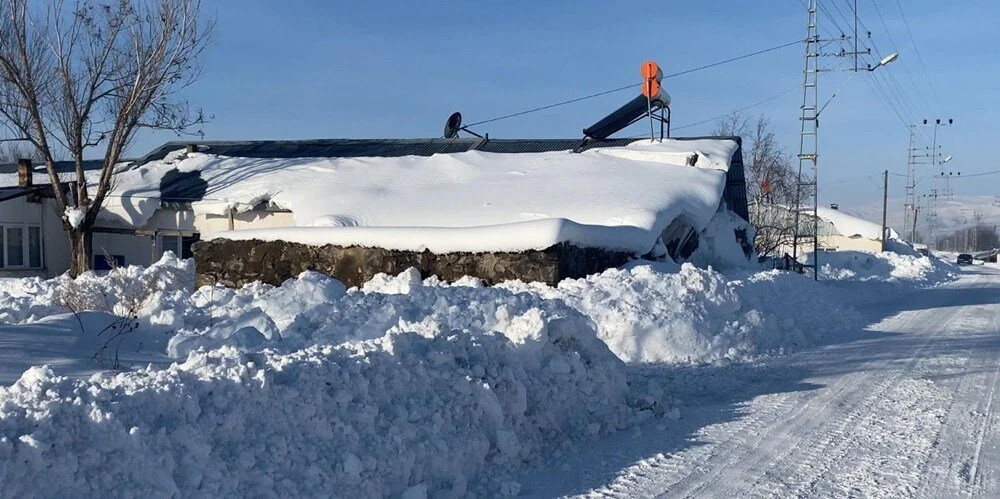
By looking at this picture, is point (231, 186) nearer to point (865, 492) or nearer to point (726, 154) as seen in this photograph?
point (726, 154)

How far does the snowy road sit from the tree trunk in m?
18.8

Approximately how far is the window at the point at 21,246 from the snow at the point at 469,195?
2.15 metres

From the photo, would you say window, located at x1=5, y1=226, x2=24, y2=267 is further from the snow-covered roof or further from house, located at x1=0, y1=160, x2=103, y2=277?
the snow-covered roof

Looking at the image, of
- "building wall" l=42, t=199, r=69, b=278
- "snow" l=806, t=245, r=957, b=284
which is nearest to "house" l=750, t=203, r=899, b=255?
"snow" l=806, t=245, r=957, b=284

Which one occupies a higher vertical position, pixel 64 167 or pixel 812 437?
pixel 64 167

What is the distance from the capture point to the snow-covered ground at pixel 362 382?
473cm

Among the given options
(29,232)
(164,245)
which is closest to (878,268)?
(164,245)

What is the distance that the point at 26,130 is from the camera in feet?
81.9

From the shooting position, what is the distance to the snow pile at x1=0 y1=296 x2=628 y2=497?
4.54 meters

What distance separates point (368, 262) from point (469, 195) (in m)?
5.52

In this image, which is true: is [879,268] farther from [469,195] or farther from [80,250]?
[80,250]

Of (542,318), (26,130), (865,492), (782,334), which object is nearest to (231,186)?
(26,130)

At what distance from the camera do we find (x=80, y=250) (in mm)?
24469

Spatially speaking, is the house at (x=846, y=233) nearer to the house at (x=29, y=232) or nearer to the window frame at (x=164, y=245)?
the window frame at (x=164, y=245)
